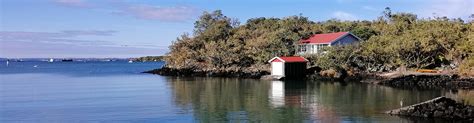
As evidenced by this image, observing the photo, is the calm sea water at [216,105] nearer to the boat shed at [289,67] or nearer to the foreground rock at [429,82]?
the foreground rock at [429,82]

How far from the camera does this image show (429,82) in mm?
54188

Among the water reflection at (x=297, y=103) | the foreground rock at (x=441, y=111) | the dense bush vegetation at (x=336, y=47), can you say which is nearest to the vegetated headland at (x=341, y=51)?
the dense bush vegetation at (x=336, y=47)

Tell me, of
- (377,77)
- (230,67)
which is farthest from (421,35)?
(230,67)

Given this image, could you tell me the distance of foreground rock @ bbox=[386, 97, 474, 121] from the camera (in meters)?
28.2

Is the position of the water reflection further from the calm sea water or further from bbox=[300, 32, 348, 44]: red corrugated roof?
bbox=[300, 32, 348, 44]: red corrugated roof

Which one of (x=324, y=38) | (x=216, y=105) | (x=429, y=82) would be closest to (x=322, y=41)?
(x=324, y=38)

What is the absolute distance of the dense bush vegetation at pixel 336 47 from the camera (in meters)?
61.9

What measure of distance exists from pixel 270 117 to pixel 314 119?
7.58ft

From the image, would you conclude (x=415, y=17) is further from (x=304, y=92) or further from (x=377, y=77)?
(x=304, y=92)

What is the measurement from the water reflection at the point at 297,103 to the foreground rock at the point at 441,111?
117cm

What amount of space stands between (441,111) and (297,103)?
10.7m

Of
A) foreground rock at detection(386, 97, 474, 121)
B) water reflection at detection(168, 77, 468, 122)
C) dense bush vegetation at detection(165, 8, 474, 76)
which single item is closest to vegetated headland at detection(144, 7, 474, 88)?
dense bush vegetation at detection(165, 8, 474, 76)

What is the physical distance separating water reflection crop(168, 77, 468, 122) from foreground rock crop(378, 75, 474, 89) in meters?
3.82

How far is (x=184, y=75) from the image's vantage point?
81188 mm
